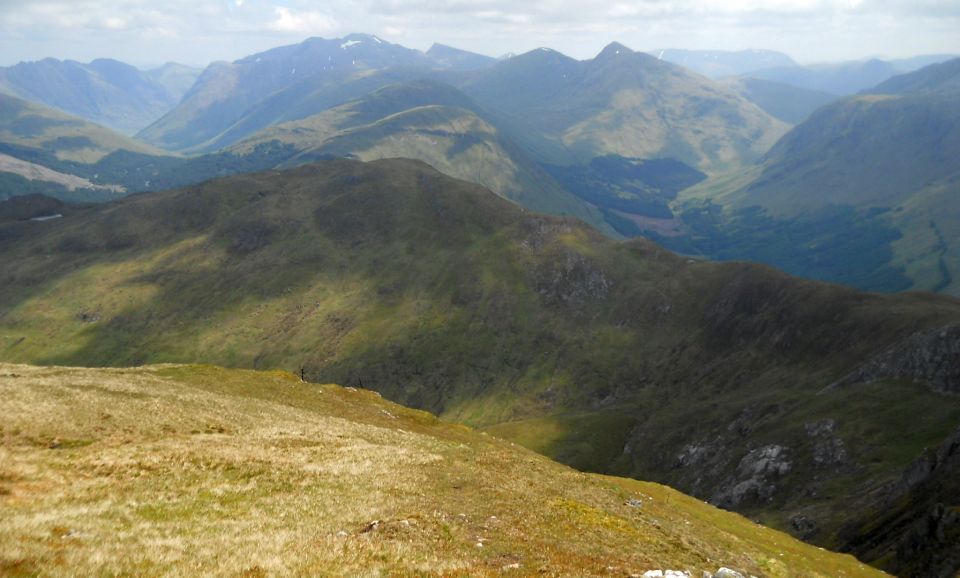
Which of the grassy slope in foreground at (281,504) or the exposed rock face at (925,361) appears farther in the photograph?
the exposed rock face at (925,361)

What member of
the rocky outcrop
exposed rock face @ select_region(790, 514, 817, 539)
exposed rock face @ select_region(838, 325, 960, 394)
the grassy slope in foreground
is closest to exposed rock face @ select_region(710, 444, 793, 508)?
exposed rock face @ select_region(790, 514, 817, 539)

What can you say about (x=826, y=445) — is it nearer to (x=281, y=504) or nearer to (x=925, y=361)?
(x=925, y=361)

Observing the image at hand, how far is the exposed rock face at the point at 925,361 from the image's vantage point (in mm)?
116938

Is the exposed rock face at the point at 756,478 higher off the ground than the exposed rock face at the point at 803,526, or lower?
lower

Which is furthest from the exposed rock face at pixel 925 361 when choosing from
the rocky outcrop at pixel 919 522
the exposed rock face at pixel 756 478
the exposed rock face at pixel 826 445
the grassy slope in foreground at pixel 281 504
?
the grassy slope in foreground at pixel 281 504

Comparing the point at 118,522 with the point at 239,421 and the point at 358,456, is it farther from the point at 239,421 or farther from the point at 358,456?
the point at 239,421

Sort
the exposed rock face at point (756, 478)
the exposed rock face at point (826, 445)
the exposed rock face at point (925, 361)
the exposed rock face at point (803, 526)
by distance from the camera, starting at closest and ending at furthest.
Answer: the exposed rock face at point (803, 526) < the exposed rock face at point (826, 445) < the exposed rock face at point (925, 361) < the exposed rock face at point (756, 478)

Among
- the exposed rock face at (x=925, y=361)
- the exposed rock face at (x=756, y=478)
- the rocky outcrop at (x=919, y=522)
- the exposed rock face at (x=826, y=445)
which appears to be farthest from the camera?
the exposed rock face at (x=756, y=478)

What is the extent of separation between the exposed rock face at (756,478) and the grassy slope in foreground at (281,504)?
6044 cm

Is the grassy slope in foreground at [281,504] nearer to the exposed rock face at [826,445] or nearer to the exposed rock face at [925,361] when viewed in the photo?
the exposed rock face at [826,445]

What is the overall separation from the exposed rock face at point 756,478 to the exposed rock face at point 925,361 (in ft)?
98.8

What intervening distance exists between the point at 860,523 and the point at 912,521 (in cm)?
1134

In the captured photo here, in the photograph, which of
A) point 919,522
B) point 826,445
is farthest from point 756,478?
point 919,522

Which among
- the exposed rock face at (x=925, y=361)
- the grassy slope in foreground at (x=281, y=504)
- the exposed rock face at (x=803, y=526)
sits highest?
the grassy slope in foreground at (x=281, y=504)
